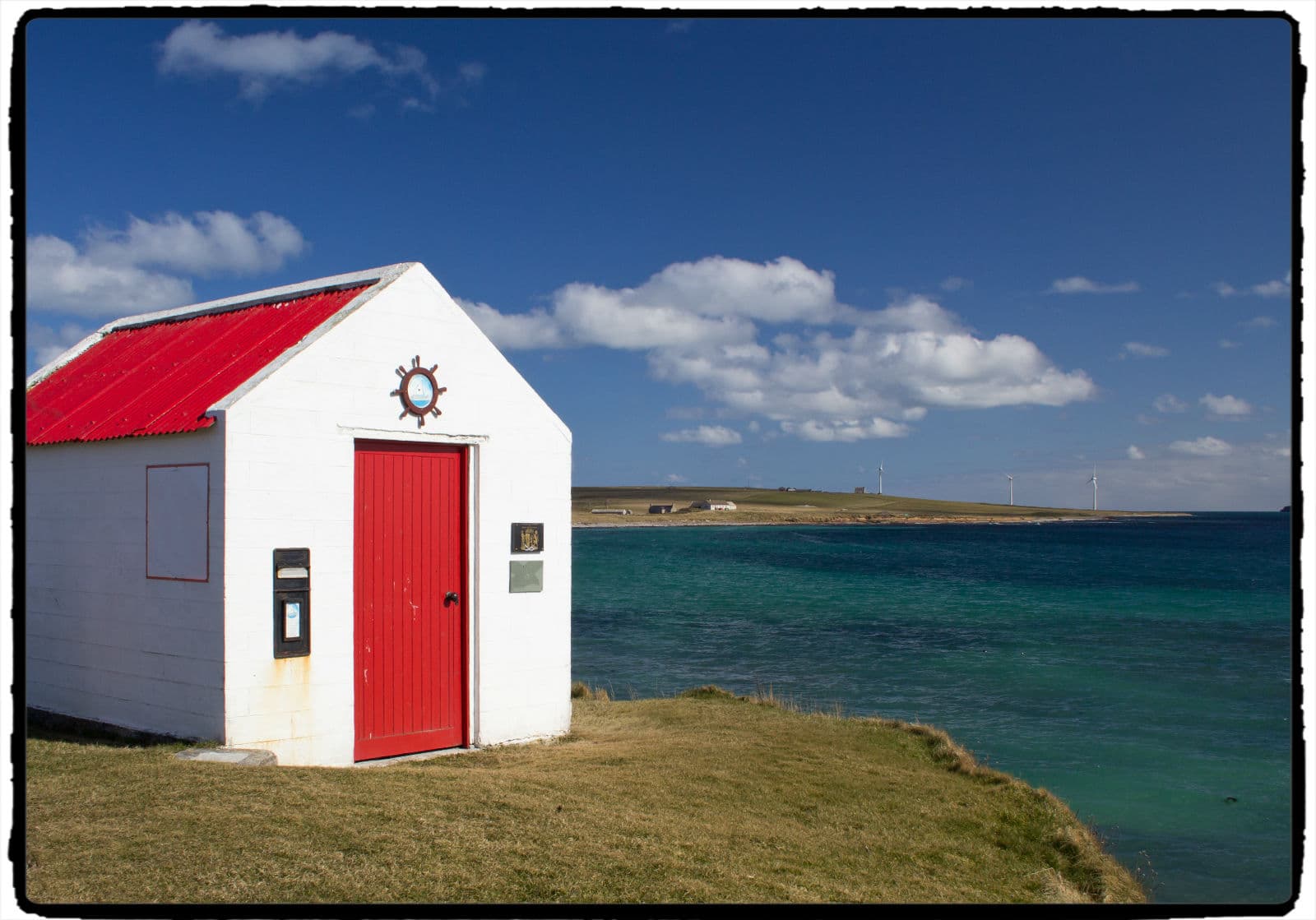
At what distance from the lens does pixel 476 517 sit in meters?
11.0

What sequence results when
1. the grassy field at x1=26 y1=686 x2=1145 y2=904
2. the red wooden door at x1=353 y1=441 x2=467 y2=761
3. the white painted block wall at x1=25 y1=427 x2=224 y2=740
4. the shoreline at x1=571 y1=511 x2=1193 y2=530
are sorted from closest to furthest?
1. the grassy field at x1=26 y1=686 x2=1145 y2=904
2. the white painted block wall at x1=25 y1=427 x2=224 y2=740
3. the red wooden door at x1=353 y1=441 x2=467 y2=761
4. the shoreline at x1=571 y1=511 x2=1193 y2=530

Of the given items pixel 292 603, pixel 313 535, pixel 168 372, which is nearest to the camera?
pixel 292 603

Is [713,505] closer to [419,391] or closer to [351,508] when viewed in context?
[419,391]

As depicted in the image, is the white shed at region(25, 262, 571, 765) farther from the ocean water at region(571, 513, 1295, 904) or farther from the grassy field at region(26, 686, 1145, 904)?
the ocean water at region(571, 513, 1295, 904)

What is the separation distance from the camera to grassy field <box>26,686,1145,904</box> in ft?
20.2

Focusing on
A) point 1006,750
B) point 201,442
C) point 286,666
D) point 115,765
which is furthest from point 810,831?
point 1006,750

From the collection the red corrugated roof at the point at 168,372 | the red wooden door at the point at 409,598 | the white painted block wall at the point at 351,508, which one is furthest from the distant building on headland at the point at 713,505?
the red wooden door at the point at 409,598

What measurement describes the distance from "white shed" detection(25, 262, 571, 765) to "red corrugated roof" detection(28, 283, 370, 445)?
0.15ft

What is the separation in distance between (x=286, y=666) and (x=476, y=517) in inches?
94.3

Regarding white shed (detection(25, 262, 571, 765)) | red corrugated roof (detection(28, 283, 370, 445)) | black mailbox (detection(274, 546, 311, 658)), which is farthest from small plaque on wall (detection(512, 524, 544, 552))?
red corrugated roof (detection(28, 283, 370, 445))

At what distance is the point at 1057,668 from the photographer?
2773 cm

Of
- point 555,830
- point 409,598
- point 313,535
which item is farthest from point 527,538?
point 555,830

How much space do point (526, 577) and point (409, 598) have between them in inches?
53.9

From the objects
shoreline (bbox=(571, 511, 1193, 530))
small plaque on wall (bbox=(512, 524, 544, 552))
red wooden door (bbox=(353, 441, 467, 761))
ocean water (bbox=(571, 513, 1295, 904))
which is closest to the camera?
red wooden door (bbox=(353, 441, 467, 761))
